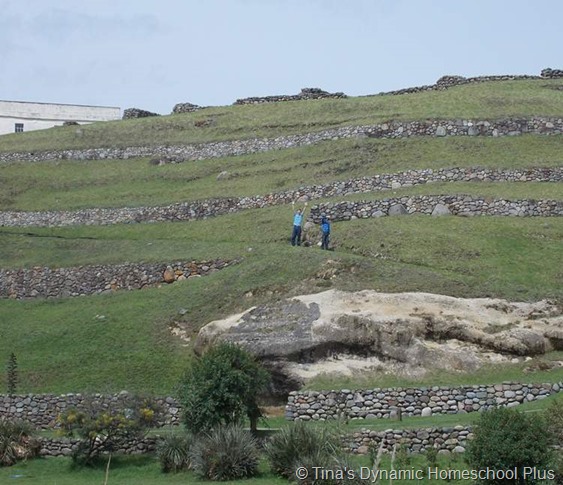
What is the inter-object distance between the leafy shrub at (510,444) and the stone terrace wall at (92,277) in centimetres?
2308

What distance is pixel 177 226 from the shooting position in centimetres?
5762

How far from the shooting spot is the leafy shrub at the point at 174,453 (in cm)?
3247

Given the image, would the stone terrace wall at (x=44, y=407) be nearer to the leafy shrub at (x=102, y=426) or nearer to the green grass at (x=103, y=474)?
the leafy shrub at (x=102, y=426)

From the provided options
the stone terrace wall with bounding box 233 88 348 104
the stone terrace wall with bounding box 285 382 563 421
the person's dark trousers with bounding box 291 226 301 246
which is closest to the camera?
the stone terrace wall with bounding box 285 382 563 421

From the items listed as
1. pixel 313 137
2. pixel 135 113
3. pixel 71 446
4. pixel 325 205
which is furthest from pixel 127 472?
pixel 135 113

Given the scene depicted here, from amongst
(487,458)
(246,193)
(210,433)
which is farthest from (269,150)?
(487,458)

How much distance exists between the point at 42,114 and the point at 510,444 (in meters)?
73.5

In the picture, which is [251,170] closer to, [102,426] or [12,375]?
[12,375]

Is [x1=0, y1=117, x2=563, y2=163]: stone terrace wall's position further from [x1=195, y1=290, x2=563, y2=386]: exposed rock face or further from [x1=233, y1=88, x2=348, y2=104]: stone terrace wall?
[x1=195, y1=290, x2=563, y2=386]: exposed rock face

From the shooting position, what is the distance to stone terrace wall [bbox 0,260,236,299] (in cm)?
5000

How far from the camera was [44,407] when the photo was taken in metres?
38.1

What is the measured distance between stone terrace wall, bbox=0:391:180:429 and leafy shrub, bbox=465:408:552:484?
12.5 meters

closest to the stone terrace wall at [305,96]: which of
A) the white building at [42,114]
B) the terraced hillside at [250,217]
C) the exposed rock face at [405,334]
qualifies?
the terraced hillside at [250,217]

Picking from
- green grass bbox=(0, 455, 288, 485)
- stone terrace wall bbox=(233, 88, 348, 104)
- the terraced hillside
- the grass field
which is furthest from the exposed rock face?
stone terrace wall bbox=(233, 88, 348, 104)
